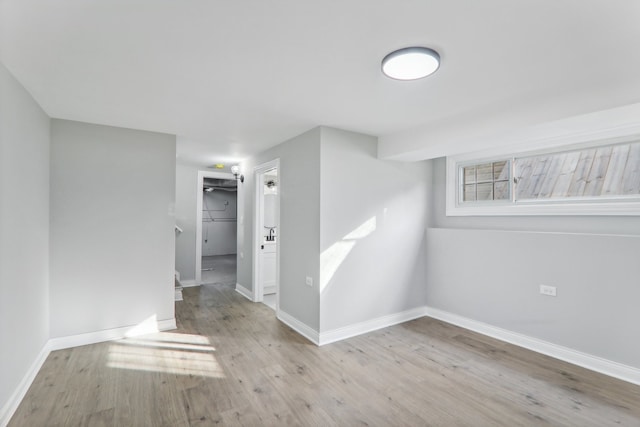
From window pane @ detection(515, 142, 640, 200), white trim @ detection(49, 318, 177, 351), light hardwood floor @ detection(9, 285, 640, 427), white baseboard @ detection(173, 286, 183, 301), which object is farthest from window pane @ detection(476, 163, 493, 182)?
white baseboard @ detection(173, 286, 183, 301)

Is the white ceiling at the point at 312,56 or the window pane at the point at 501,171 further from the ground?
the white ceiling at the point at 312,56

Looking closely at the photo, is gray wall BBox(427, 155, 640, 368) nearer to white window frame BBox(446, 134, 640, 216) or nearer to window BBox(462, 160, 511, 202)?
white window frame BBox(446, 134, 640, 216)

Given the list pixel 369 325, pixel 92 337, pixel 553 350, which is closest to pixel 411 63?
pixel 369 325

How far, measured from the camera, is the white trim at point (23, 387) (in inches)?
80.8

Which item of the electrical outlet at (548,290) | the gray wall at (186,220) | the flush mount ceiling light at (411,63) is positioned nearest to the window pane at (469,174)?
the electrical outlet at (548,290)

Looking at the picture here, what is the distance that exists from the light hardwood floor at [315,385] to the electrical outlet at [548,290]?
63 centimetres

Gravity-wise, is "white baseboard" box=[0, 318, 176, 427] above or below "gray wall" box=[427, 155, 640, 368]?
below

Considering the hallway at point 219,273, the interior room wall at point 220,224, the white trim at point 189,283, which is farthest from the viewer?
the interior room wall at point 220,224

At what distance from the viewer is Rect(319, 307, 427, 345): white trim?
11.1ft

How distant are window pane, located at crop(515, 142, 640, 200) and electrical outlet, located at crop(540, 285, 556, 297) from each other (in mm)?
958

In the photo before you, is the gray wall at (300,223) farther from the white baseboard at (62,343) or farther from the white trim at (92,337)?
the white trim at (92,337)

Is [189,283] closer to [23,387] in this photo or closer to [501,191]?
[23,387]

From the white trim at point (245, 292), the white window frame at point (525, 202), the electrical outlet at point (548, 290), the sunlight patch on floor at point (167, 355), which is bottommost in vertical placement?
the sunlight patch on floor at point (167, 355)

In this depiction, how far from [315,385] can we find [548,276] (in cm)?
259
